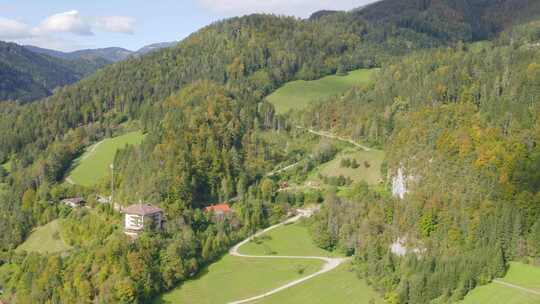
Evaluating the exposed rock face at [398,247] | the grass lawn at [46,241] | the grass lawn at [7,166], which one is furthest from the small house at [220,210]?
the grass lawn at [7,166]

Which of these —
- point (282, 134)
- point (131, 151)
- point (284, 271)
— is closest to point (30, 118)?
point (131, 151)

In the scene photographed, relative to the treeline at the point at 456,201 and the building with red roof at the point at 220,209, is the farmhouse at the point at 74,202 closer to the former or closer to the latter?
the building with red roof at the point at 220,209

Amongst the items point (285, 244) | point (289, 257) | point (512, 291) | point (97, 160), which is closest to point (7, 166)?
point (97, 160)

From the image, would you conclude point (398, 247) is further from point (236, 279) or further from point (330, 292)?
point (236, 279)

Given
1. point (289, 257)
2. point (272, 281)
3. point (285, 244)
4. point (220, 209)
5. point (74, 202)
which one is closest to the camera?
point (272, 281)

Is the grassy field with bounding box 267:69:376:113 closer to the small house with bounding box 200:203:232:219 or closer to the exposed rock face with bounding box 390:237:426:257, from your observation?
the small house with bounding box 200:203:232:219

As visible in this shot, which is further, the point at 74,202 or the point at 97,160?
the point at 97,160
